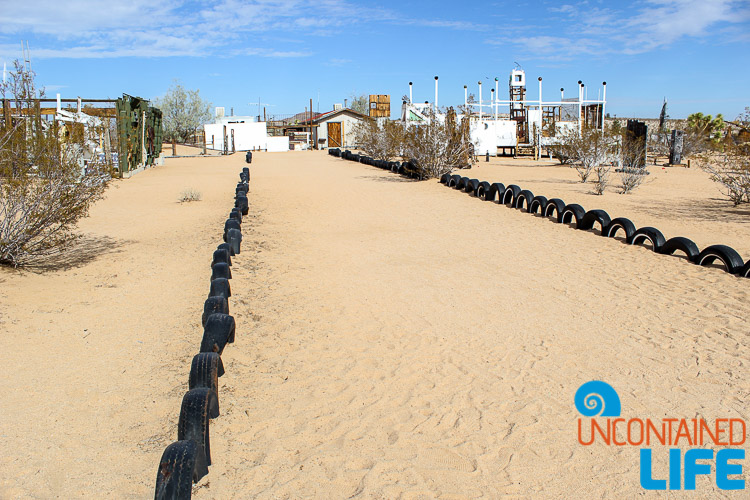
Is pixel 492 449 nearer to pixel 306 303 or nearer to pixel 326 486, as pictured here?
pixel 326 486

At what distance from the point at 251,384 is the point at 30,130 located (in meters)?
5.90

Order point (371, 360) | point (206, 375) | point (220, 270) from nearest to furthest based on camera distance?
point (206, 375)
point (371, 360)
point (220, 270)

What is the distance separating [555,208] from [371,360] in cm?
850

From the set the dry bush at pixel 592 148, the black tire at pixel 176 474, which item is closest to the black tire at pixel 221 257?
the black tire at pixel 176 474

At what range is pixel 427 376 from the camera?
15.2 feet

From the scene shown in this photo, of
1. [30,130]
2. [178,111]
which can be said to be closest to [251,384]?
[30,130]

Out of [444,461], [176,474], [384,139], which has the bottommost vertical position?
[444,461]

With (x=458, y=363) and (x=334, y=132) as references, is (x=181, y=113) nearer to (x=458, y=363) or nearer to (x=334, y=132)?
(x=334, y=132)

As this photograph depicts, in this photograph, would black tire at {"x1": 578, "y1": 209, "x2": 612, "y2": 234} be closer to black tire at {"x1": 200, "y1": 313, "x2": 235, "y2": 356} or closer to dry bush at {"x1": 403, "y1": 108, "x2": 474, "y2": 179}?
black tire at {"x1": 200, "y1": 313, "x2": 235, "y2": 356}

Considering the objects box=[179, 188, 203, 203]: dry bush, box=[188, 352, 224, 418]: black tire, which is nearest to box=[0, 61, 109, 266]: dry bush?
box=[188, 352, 224, 418]: black tire

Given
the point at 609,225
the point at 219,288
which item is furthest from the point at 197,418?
the point at 609,225

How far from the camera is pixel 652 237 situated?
890cm

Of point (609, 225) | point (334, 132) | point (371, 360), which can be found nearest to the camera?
point (371, 360)

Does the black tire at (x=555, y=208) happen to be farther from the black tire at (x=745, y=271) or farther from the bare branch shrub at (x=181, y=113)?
the bare branch shrub at (x=181, y=113)
